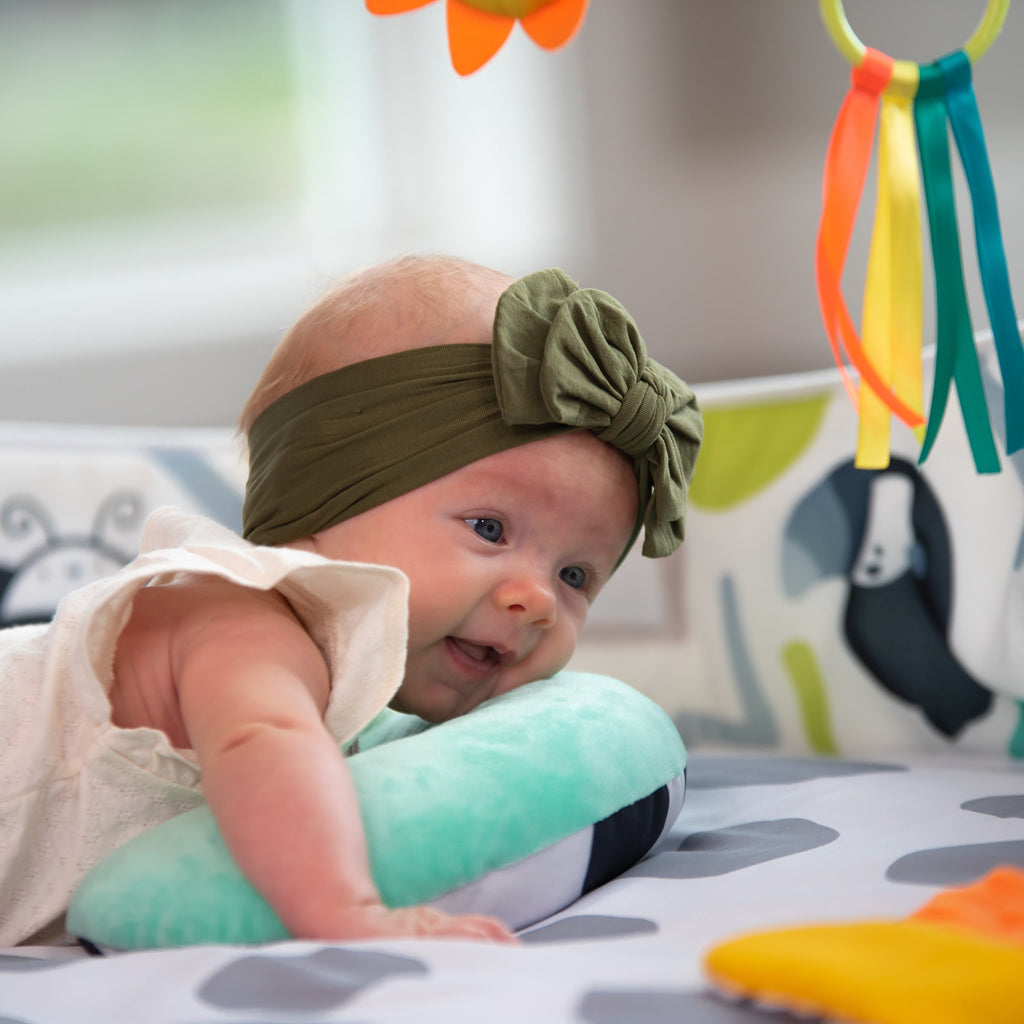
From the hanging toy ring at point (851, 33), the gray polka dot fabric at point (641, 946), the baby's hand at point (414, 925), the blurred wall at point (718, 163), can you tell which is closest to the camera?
the gray polka dot fabric at point (641, 946)

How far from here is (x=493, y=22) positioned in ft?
2.97

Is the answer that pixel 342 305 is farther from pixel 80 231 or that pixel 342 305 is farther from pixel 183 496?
pixel 80 231

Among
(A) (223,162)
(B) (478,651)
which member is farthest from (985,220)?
(A) (223,162)

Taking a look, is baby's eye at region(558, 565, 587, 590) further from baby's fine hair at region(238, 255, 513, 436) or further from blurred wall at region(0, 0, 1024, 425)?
blurred wall at region(0, 0, 1024, 425)

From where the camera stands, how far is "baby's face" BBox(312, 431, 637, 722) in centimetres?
89

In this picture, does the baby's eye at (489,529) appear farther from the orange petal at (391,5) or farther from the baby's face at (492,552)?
the orange petal at (391,5)

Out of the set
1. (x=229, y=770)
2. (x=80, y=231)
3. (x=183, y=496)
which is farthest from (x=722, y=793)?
(x=80, y=231)

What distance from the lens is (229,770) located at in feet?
2.15

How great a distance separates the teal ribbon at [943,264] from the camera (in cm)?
85

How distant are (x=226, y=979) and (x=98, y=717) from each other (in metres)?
0.29

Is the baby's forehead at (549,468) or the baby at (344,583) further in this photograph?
the baby's forehead at (549,468)

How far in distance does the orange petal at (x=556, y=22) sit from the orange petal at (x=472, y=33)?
0.08ft

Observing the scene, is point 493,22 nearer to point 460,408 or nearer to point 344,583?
point 460,408

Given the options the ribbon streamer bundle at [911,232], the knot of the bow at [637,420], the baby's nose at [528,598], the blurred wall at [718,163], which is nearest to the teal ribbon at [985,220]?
the ribbon streamer bundle at [911,232]
